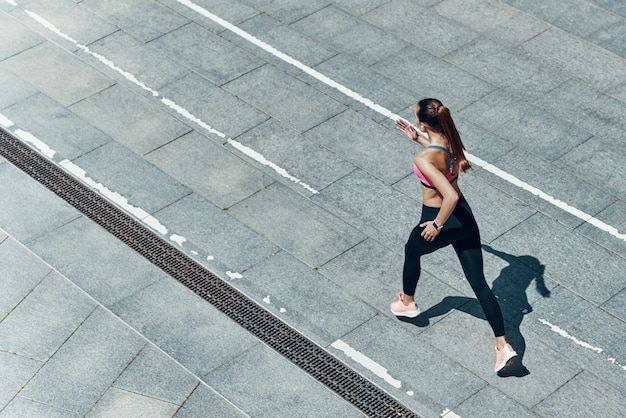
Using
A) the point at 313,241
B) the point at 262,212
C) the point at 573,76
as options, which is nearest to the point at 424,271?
the point at 313,241

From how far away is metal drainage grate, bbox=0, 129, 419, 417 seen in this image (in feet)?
28.7

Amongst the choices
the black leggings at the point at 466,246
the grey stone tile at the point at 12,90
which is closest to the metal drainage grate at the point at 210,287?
the grey stone tile at the point at 12,90

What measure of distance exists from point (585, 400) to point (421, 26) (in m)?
6.19

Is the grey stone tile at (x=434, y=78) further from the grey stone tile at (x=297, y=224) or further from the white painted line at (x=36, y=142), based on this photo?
the white painted line at (x=36, y=142)

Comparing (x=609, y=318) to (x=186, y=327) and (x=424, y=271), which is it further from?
(x=186, y=327)

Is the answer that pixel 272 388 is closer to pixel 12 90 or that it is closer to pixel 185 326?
pixel 185 326

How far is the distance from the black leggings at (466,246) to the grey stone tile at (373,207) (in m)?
1.37

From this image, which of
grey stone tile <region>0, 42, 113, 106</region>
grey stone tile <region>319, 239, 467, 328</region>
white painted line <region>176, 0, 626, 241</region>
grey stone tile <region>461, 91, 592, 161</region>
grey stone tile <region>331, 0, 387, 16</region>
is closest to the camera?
grey stone tile <region>319, 239, 467, 328</region>

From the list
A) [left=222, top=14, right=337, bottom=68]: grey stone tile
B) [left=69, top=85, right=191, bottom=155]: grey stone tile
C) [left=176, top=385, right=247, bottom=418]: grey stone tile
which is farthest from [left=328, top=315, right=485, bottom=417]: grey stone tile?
[left=222, top=14, right=337, bottom=68]: grey stone tile

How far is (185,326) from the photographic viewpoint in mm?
9359

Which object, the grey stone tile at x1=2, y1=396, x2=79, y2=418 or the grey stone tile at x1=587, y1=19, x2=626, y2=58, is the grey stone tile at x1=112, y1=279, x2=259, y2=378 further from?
the grey stone tile at x1=587, y1=19, x2=626, y2=58

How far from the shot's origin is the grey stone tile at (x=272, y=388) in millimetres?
8578

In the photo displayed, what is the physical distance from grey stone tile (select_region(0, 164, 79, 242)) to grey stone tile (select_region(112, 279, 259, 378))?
1426 mm

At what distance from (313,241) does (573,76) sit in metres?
4.18
